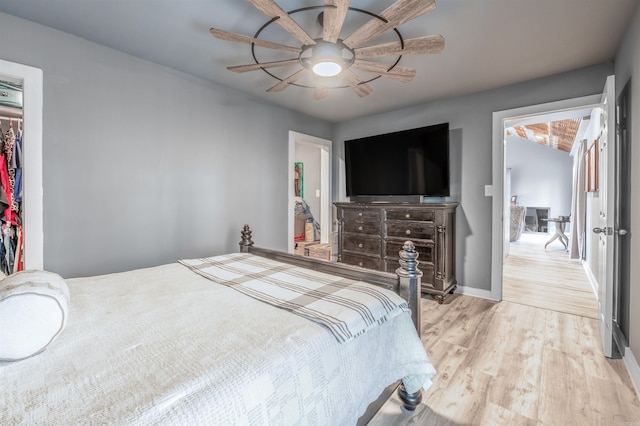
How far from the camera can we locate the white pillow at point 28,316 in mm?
779

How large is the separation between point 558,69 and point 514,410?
114 inches

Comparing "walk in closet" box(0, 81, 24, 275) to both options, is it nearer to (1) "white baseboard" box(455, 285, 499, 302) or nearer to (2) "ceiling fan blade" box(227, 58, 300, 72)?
(2) "ceiling fan blade" box(227, 58, 300, 72)

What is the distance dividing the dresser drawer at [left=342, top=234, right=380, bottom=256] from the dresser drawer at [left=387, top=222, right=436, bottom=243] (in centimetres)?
23

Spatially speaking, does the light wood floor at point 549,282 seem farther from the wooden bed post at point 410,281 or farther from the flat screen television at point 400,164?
the wooden bed post at point 410,281

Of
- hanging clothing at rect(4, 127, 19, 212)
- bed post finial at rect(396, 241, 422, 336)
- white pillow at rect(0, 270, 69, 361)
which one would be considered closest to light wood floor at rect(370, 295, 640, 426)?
bed post finial at rect(396, 241, 422, 336)

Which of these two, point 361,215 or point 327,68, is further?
point 361,215

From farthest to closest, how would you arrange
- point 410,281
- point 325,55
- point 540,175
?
point 540,175 → point 325,55 → point 410,281

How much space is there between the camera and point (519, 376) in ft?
6.05

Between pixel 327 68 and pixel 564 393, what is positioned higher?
pixel 327 68

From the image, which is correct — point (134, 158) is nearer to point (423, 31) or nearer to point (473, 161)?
point (423, 31)

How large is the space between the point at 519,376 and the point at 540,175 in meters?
9.46

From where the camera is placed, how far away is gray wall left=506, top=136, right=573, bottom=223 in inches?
345

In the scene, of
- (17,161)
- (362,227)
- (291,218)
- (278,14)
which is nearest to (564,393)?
(362,227)

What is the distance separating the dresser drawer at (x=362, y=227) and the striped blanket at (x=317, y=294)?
193 centimetres
